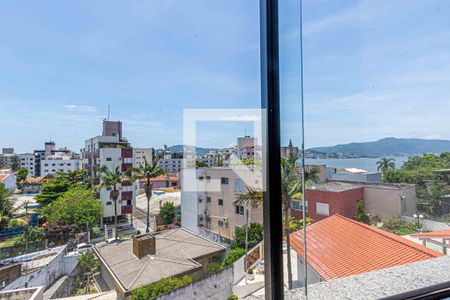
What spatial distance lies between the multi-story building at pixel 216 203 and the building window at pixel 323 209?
1.01ft

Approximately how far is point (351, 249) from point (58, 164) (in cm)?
124

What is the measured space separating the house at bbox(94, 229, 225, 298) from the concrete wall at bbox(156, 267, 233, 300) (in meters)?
0.03

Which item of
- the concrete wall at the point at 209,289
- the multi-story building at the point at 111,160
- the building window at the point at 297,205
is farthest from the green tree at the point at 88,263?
the building window at the point at 297,205

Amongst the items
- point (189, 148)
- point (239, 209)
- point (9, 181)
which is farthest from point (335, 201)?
point (9, 181)

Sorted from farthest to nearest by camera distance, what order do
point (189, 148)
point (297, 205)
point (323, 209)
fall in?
1. point (323, 209)
2. point (297, 205)
3. point (189, 148)

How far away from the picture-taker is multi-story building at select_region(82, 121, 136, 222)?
0.80m

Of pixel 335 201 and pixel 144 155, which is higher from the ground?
pixel 144 155

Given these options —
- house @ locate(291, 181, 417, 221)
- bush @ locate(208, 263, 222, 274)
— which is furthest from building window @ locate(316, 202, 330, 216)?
bush @ locate(208, 263, 222, 274)

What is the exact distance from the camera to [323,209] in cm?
112

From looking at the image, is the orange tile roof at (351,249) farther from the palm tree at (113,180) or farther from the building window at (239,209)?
the palm tree at (113,180)

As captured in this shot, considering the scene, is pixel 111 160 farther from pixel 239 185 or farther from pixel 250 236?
pixel 250 236

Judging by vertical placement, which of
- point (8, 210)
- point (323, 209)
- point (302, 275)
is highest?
point (8, 210)

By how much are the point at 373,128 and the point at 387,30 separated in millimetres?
470

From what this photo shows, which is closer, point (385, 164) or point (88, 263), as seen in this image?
point (88, 263)
